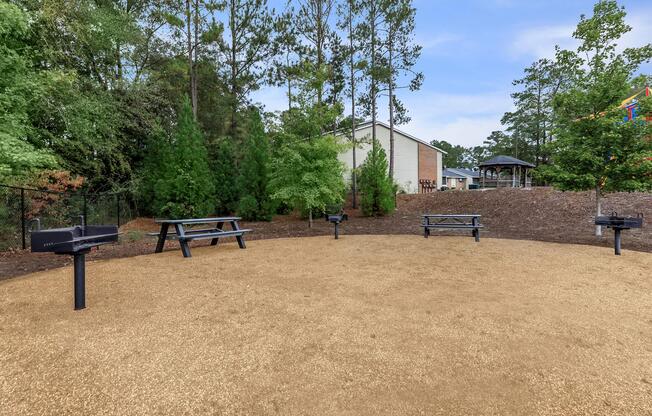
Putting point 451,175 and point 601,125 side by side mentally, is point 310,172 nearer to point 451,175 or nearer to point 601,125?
point 601,125

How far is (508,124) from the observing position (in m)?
37.2

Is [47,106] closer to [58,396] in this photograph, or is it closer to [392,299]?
[58,396]

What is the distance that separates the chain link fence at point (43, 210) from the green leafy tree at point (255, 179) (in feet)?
17.0

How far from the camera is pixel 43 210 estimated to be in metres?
9.24

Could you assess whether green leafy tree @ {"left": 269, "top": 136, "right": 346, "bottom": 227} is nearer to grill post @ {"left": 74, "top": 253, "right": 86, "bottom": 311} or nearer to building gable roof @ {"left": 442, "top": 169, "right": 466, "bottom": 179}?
grill post @ {"left": 74, "top": 253, "right": 86, "bottom": 311}

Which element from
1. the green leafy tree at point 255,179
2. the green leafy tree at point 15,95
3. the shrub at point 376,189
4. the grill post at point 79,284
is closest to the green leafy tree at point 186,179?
the green leafy tree at point 255,179

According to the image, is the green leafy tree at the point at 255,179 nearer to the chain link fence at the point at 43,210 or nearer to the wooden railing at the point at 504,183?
the chain link fence at the point at 43,210

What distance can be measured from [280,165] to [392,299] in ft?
27.5

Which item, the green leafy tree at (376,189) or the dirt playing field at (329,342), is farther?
the green leafy tree at (376,189)

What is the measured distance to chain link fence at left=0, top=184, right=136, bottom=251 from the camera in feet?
25.7

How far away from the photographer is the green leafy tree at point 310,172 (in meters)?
10.5

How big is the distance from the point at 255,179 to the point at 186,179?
2781 mm

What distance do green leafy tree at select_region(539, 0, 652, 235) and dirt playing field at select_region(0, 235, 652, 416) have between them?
420 cm

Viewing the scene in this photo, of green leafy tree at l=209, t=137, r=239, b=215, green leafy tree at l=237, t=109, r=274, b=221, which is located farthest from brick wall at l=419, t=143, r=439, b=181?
green leafy tree at l=209, t=137, r=239, b=215
